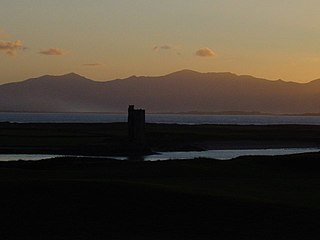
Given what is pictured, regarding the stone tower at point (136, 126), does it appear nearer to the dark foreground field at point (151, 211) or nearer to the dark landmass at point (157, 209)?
the dark landmass at point (157, 209)

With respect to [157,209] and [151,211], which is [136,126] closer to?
[157,209]

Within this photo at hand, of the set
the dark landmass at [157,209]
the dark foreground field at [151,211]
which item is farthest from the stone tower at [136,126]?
Result: the dark foreground field at [151,211]

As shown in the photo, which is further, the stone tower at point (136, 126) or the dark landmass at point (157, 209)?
→ the stone tower at point (136, 126)

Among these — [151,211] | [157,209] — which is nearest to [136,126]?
[157,209]

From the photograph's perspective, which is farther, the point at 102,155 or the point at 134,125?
the point at 134,125

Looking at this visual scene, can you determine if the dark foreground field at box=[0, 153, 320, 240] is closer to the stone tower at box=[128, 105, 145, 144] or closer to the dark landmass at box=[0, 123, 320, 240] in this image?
the dark landmass at box=[0, 123, 320, 240]

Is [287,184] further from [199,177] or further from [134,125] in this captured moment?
[134,125]

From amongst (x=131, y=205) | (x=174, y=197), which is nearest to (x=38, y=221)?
(x=131, y=205)

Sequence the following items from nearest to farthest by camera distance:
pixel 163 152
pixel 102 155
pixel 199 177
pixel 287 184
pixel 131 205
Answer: pixel 131 205
pixel 287 184
pixel 199 177
pixel 102 155
pixel 163 152

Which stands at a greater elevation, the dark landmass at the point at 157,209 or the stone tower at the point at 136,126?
the stone tower at the point at 136,126

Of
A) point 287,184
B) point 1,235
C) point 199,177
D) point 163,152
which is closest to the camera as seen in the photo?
point 1,235

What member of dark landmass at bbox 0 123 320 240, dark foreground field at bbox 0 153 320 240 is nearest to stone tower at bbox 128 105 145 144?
dark landmass at bbox 0 123 320 240

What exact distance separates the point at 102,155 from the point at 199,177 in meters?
37.8

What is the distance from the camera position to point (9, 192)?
25516 mm
